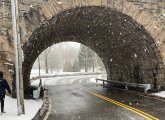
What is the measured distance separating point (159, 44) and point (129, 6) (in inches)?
133

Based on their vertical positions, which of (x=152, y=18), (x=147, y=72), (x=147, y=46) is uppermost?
(x=152, y=18)

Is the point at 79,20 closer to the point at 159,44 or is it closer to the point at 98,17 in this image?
the point at 98,17

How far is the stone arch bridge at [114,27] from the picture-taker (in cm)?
1730

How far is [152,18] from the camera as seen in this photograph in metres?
20.6

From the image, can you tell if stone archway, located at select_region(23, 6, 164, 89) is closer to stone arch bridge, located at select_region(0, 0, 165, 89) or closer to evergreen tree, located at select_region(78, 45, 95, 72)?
stone arch bridge, located at select_region(0, 0, 165, 89)

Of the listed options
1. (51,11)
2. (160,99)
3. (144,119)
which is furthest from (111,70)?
(144,119)

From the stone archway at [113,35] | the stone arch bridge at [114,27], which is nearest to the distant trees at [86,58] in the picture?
the stone archway at [113,35]

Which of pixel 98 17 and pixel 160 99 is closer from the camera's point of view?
pixel 160 99

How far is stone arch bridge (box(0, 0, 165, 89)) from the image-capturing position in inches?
681

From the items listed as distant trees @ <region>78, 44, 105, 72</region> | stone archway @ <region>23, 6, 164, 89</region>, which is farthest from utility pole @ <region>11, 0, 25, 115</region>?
distant trees @ <region>78, 44, 105, 72</region>

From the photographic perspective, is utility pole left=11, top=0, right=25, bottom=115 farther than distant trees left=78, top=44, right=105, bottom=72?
No

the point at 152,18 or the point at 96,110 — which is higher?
the point at 152,18

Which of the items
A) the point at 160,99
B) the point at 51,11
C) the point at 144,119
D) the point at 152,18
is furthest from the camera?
the point at 152,18

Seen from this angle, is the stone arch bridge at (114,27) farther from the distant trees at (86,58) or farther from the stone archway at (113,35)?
the distant trees at (86,58)
